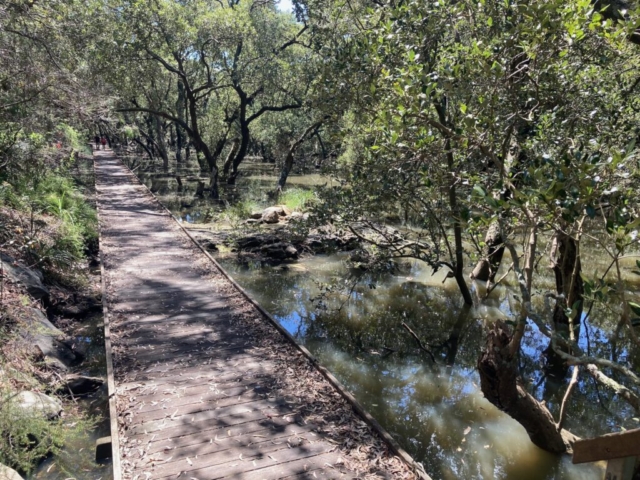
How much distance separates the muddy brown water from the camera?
537cm

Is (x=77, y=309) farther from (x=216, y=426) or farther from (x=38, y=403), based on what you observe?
(x=216, y=426)

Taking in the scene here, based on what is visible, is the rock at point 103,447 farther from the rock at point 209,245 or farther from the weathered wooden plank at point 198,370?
the rock at point 209,245

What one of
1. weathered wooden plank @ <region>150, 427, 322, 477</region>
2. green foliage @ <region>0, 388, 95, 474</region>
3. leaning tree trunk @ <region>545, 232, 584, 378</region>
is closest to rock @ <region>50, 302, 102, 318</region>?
green foliage @ <region>0, 388, 95, 474</region>

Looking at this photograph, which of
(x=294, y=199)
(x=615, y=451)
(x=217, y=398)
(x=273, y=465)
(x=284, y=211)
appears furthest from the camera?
(x=294, y=199)

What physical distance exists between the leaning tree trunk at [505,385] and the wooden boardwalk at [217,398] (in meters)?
1.32

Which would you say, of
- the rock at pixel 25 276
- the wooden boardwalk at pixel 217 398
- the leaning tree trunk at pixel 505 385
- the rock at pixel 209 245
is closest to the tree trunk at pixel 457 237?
the leaning tree trunk at pixel 505 385

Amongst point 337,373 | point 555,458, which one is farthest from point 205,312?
point 555,458

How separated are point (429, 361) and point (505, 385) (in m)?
3.15

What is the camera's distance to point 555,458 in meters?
5.17

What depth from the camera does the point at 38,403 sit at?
4953mm

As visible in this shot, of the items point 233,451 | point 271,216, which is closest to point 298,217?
point 271,216

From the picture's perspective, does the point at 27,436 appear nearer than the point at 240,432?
No

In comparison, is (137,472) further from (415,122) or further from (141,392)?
(415,122)

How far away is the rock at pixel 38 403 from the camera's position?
4.66 m
